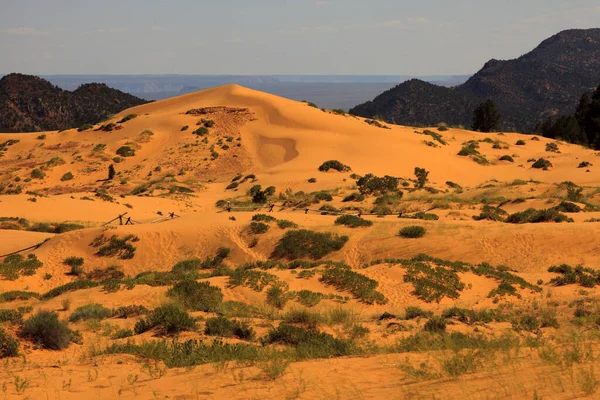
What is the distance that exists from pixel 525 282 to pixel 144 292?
1083cm

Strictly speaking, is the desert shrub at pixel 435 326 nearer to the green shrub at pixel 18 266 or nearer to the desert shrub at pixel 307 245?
the desert shrub at pixel 307 245

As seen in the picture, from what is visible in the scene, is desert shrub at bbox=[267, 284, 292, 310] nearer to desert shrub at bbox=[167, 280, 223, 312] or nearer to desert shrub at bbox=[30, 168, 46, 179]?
desert shrub at bbox=[167, 280, 223, 312]

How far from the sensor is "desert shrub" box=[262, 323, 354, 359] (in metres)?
8.38

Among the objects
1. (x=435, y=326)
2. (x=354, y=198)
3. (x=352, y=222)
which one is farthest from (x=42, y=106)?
(x=435, y=326)

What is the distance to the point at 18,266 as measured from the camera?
18.1 m

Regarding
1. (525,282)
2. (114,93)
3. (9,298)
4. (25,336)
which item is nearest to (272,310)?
(25,336)

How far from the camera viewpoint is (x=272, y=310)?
40.6 feet

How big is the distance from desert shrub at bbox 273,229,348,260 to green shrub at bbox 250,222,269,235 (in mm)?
1183

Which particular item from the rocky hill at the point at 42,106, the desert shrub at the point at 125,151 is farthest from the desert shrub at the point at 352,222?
the rocky hill at the point at 42,106

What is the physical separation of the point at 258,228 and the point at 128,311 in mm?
9056

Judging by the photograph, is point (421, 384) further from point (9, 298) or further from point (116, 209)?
point (116, 209)

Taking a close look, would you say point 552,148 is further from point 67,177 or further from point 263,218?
point 67,177

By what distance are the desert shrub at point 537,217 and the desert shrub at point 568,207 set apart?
1284mm

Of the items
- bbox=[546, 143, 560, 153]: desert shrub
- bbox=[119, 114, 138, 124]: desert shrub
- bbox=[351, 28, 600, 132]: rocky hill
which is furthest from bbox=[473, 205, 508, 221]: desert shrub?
bbox=[351, 28, 600, 132]: rocky hill
